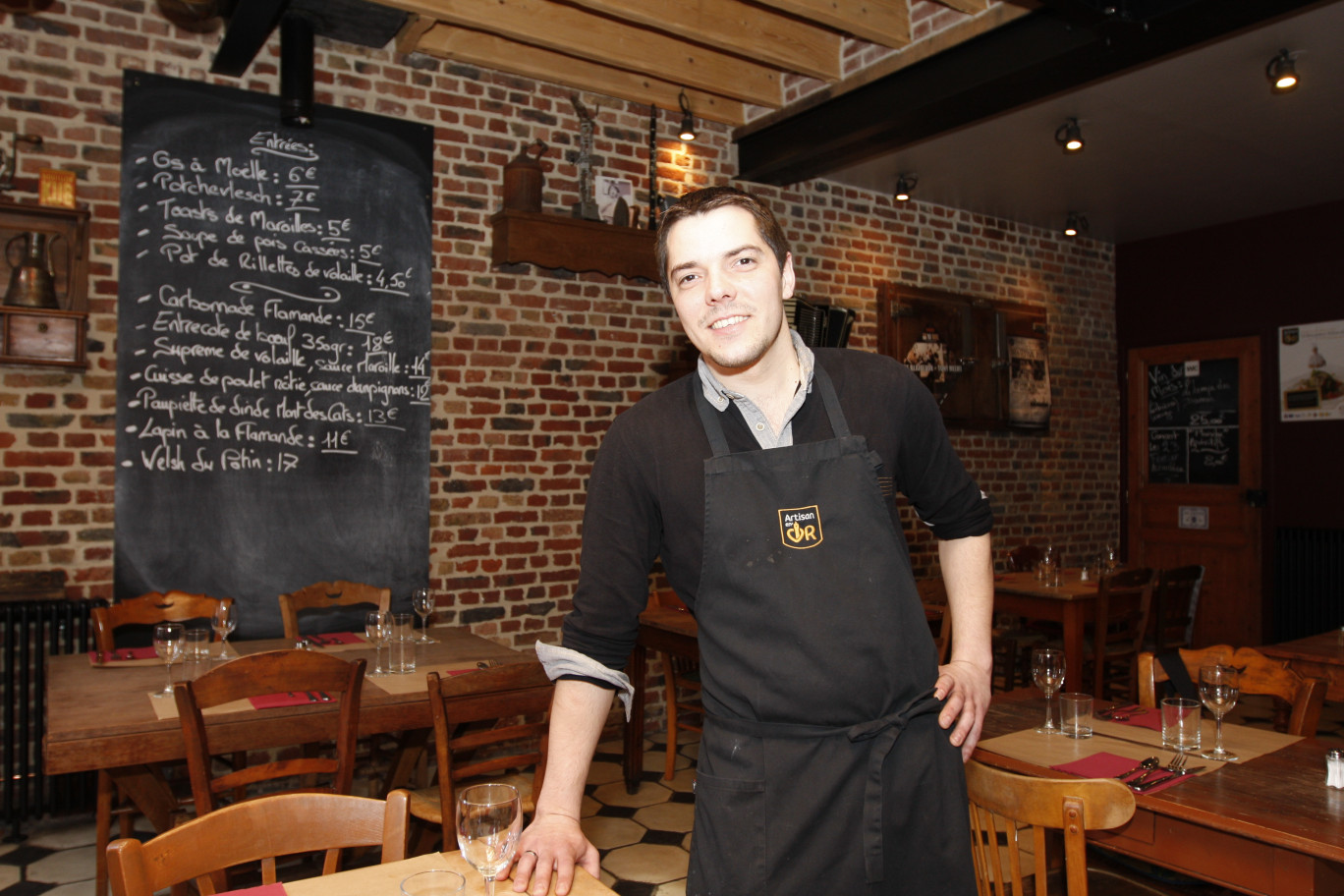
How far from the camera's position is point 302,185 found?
4191mm

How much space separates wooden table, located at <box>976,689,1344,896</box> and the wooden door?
515cm

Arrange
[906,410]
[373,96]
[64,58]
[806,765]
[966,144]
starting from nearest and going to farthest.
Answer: [806,765]
[906,410]
[64,58]
[373,96]
[966,144]

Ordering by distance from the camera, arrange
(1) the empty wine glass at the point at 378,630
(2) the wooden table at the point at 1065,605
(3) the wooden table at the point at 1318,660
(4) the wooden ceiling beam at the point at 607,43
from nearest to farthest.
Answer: (1) the empty wine glass at the point at 378,630
(3) the wooden table at the point at 1318,660
(4) the wooden ceiling beam at the point at 607,43
(2) the wooden table at the point at 1065,605

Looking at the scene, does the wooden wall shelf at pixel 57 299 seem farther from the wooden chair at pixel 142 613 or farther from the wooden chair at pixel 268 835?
the wooden chair at pixel 268 835

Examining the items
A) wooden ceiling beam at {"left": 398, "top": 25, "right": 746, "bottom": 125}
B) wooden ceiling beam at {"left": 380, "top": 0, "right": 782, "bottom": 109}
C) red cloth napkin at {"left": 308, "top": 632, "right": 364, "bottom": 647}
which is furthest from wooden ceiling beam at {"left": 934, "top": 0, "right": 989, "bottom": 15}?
red cloth napkin at {"left": 308, "top": 632, "right": 364, "bottom": 647}

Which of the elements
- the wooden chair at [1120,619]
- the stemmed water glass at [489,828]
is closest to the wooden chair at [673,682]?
the wooden chair at [1120,619]

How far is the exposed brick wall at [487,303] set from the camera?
12.2ft

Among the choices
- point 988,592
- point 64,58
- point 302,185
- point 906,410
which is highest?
point 64,58

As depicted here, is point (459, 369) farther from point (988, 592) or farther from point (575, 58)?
point (988, 592)

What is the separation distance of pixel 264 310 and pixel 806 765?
11.4 feet

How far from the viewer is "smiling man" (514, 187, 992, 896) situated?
1399 mm

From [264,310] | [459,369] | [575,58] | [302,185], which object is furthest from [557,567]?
[575,58]

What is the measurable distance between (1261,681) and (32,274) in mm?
4358

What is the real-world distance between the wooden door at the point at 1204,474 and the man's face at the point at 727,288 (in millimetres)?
6340
